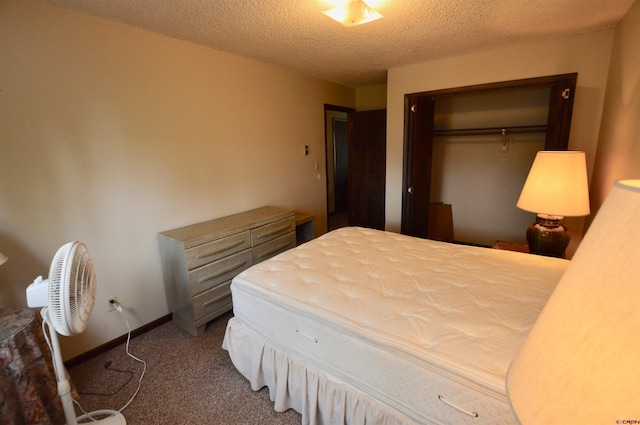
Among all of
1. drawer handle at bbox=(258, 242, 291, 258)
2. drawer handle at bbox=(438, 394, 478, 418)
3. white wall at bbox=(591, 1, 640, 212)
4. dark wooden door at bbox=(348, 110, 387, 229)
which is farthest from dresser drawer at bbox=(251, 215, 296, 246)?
white wall at bbox=(591, 1, 640, 212)

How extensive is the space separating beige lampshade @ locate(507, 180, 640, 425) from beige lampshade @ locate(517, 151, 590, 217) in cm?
181

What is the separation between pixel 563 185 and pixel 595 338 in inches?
76.5

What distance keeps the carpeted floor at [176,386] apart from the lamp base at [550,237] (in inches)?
80.2

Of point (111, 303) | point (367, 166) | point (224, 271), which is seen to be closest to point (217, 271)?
point (224, 271)

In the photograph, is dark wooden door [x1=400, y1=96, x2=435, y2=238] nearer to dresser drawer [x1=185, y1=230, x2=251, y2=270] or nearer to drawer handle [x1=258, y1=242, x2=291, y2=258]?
drawer handle [x1=258, y1=242, x2=291, y2=258]

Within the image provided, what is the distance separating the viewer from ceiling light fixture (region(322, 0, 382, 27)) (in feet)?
5.77

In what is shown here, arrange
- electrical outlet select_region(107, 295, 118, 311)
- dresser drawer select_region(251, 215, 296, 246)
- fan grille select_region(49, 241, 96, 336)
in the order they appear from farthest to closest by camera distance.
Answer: dresser drawer select_region(251, 215, 296, 246) → electrical outlet select_region(107, 295, 118, 311) → fan grille select_region(49, 241, 96, 336)

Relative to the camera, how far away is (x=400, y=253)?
2.02m

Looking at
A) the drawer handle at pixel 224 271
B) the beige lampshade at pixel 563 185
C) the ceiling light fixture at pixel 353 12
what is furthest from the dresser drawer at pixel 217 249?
the beige lampshade at pixel 563 185

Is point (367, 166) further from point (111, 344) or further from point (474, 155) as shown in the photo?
point (111, 344)

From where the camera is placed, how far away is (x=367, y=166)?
173 inches

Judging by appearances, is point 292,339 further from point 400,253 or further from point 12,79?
point 12,79

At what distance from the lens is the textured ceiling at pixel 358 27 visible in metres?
1.86

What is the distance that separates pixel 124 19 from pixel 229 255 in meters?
1.86
